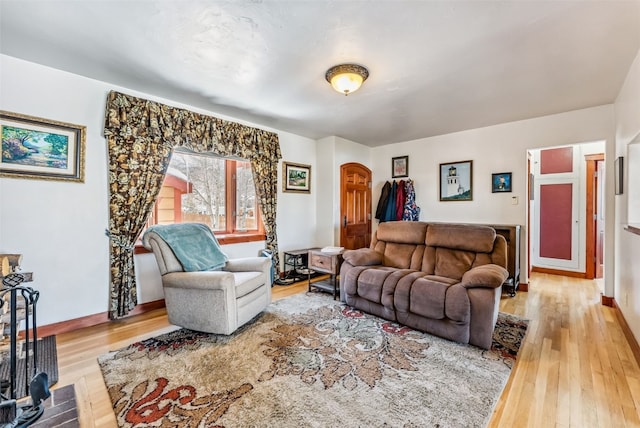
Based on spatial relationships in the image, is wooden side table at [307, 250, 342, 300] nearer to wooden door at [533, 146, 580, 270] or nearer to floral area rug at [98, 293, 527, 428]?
floral area rug at [98, 293, 527, 428]

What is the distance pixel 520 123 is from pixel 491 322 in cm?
307

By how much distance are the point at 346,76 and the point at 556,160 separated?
451cm

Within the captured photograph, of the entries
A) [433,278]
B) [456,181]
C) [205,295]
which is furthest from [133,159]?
[456,181]

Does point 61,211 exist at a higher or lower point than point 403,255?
higher

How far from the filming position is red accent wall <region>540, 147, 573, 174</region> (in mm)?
4629

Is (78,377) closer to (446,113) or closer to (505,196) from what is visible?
(446,113)

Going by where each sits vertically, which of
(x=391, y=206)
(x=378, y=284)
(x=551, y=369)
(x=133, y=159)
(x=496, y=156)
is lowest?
(x=551, y=369)

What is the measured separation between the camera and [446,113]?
3561 mm

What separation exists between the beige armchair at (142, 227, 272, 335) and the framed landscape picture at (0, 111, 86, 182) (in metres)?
0.97

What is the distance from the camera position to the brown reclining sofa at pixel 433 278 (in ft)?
7.31

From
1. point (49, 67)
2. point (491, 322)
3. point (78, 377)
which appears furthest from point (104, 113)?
point (491, 322)

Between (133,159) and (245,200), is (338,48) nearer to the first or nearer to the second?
(133,159)

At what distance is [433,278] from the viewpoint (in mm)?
2609

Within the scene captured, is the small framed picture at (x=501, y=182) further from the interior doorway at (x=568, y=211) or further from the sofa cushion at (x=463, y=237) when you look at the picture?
the sofa cushion at (x=463, y=237)
